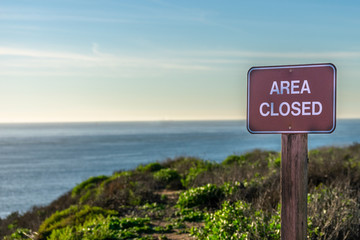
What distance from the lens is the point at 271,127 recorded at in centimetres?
318

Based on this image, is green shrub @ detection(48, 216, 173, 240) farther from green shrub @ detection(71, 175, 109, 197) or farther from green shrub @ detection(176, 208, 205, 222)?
green shrub @ detection(71, 175, 109, 197)

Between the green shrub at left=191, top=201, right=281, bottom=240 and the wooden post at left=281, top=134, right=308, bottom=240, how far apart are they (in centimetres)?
184

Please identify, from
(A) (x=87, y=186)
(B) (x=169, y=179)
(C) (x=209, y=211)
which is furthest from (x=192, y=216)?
(A) (x=87, y=186)

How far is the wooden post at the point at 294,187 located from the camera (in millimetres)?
3188

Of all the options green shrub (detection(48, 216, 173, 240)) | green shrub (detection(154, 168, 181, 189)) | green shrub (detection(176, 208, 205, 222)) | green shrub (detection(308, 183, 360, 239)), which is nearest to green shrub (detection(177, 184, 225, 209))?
green shrub (detection(176, 208, 205, 222))

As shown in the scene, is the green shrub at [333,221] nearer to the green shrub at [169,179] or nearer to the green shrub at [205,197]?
the green shrub at [205,197]

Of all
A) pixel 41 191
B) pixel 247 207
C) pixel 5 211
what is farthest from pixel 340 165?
pixel 41 191

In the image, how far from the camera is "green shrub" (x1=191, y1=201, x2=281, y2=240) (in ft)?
16.8

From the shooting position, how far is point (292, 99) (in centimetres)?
311

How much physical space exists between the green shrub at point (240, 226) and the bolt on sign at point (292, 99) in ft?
7.51

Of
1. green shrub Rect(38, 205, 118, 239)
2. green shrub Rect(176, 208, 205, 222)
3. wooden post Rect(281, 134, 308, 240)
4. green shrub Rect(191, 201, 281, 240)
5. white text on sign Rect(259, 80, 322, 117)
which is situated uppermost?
white text on sign Rect(259, 80, 322, 117)

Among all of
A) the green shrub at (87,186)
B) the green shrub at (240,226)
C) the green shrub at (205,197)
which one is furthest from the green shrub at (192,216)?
the green shrub at (87,186)

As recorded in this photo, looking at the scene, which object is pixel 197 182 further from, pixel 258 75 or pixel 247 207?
pixel 258 75

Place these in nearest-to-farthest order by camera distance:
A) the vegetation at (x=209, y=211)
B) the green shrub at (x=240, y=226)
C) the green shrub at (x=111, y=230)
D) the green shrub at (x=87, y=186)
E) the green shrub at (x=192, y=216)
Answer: the green shrub at (x=240, y=226) < the vegetation at (x=209, y=211) < the green shrub at (x=111, y=230) < the green shrub at (x=192, y=216) < the green shrub at (x=87, y=186)
